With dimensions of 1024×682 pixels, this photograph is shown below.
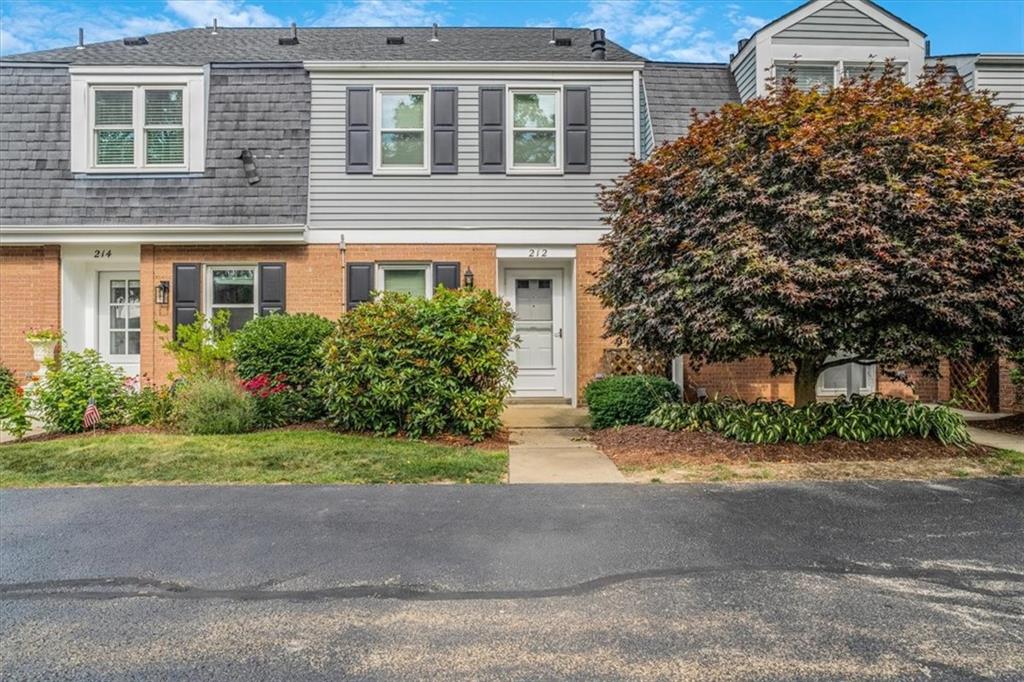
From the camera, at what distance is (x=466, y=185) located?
10.1m

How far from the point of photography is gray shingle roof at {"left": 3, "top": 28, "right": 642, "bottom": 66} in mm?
10586

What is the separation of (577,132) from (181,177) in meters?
6.59

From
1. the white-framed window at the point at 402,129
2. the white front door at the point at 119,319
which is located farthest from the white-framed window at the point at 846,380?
the white front door at the point at 119,319

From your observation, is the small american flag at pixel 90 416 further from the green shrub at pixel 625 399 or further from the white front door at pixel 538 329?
the green shrub at pixel 625 399

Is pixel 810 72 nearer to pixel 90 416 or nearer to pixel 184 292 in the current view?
pixel 184 292

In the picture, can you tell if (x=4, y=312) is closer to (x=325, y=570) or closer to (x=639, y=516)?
(x=325, y=570)

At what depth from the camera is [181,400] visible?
780cm

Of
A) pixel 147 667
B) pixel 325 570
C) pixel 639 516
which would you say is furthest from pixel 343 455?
pixel 147 667

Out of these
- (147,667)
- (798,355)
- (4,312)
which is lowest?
(147,667)

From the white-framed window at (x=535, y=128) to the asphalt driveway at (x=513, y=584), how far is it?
6685 millimetres

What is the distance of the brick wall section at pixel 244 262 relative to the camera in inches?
389

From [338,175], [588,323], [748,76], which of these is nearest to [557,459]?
[588,323]

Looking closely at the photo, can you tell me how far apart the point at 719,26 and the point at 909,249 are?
30.9ft

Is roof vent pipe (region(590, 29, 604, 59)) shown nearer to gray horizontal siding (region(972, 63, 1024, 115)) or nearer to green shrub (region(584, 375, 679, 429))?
green shrub (region(584, 375, 679, 429))
